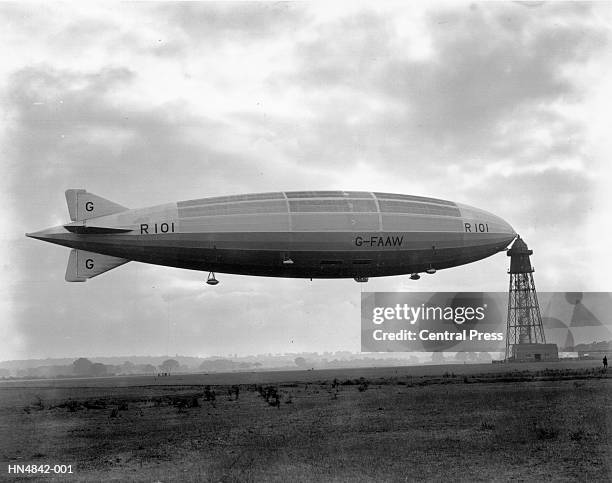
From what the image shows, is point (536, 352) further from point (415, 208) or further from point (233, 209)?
point (233, 209)

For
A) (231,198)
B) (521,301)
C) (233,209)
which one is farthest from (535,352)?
(233,209)

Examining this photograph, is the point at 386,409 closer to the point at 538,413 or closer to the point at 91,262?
the point at 538,413

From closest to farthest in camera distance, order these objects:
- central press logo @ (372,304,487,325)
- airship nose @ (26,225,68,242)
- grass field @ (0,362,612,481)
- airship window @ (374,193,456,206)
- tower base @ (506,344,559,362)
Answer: grass field @ (0,362,612,481) < airship nose @ (26,225,68,242) < airship window @ (374,193,456,206) < central press logo @ (372,304,487,325) < tower base @ (506,344,559,362)

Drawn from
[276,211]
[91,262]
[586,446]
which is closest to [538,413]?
[586,446]

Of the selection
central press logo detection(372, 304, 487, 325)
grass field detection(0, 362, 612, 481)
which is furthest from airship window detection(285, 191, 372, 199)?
central press logo detection(372, 304, 487, 325)

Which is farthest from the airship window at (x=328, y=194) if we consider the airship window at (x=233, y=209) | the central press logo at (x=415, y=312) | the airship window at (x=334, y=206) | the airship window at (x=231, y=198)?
the central press logo at (x=415, y=312)

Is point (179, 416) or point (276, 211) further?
point (276, 211)

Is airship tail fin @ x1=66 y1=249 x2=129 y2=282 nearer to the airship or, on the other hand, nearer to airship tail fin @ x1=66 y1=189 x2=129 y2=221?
the airship
